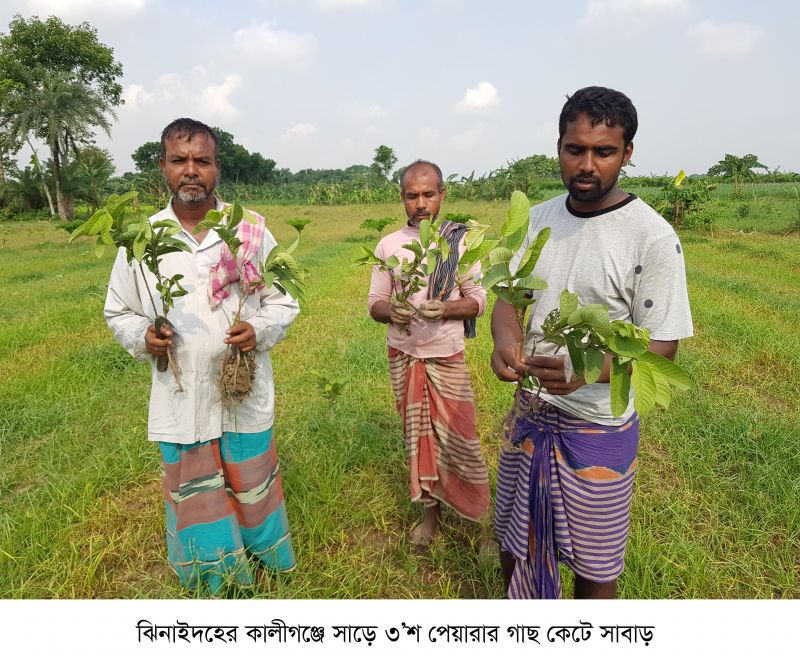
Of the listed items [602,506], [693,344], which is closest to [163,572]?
[602,506]

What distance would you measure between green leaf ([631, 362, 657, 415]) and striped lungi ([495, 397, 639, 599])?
0.39m

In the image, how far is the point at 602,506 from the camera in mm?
1444

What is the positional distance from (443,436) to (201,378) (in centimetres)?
106

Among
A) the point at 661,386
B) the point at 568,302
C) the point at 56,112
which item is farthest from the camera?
the point at 56,112

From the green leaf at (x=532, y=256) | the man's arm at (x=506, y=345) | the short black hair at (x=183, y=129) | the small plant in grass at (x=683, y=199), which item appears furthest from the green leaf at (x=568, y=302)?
the small plant in grass at (x=683, y=199)

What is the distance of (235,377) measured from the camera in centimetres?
164

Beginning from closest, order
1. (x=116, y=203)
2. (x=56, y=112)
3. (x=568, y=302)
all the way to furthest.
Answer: (x=568, y=302) < (x=116, y=203) < (x=56, y=112)

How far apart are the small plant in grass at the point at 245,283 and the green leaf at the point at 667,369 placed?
3.38 ft

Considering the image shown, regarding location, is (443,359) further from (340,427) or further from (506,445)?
(340,427)

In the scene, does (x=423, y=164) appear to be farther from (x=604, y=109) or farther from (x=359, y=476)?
(x=359, y=476)

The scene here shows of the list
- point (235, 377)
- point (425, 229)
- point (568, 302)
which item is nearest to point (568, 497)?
point (568, 302)

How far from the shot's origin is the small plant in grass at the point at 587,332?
41.8 inches

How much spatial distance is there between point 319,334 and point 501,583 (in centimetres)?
365

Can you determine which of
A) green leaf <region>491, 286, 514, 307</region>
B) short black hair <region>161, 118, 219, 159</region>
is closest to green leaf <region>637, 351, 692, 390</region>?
green leaf <region>491, 286, 514, 307</region>
